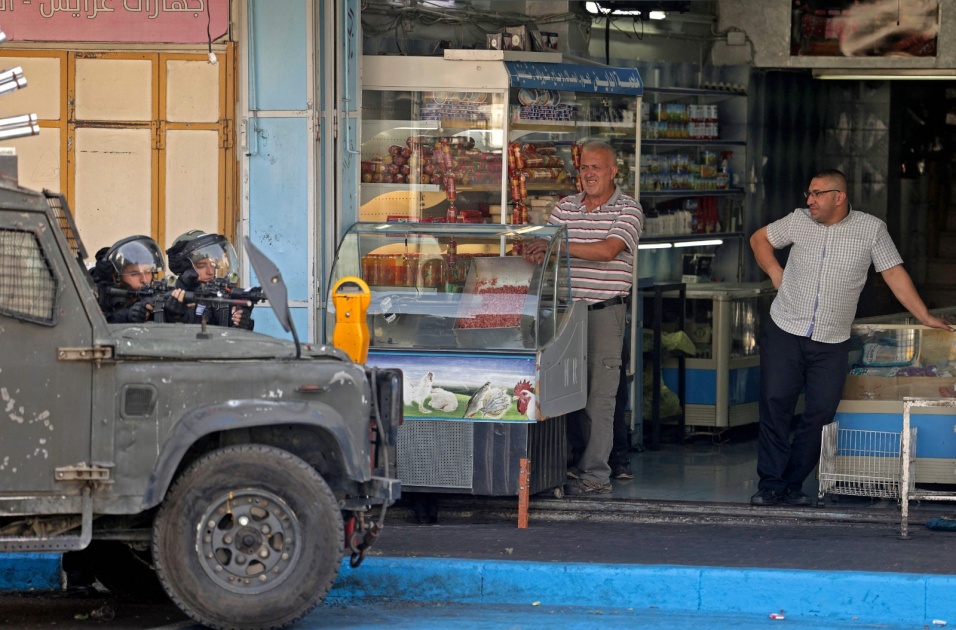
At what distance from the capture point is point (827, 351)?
352 inches

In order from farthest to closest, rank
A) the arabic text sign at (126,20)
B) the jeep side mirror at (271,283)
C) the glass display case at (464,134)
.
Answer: the glass display case at (464,134)
the arabic text sign at (126,20)
the jeep side mirror at (271,283)

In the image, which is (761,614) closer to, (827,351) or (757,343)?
(827,351)

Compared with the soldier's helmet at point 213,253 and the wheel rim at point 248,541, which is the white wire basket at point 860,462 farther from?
the wheel rim at point 248,541

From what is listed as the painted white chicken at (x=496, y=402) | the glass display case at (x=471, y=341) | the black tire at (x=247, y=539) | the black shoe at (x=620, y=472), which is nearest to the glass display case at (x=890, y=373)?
the black shoe at (x=620, y=472)

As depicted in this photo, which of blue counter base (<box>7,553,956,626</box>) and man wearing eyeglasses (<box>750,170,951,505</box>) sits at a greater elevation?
man wearing eyeglasses (<box>750,170,951,505</box>)

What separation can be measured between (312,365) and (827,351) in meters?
3.66

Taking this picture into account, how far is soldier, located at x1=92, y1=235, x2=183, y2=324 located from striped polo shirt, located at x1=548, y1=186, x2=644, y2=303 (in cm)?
280

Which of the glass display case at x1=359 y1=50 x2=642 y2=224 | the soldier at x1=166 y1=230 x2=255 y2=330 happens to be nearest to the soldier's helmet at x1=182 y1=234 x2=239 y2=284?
the soldier at x1=166 y1=230 x2=255 y2=330

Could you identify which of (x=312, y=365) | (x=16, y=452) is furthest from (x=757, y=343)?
(x=16, y=452)

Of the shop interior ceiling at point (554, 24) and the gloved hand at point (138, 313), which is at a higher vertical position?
the shop interior ceiling at point (554, 24)

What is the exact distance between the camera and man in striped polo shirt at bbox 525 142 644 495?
30.6ft

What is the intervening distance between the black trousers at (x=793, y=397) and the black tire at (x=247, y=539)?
3.58 m

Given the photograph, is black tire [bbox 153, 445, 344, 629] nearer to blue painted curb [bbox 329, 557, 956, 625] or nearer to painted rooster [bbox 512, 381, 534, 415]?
blue painted curb [bbox 329, 557, 956, 625]

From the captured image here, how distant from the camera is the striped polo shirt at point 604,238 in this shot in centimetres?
931
